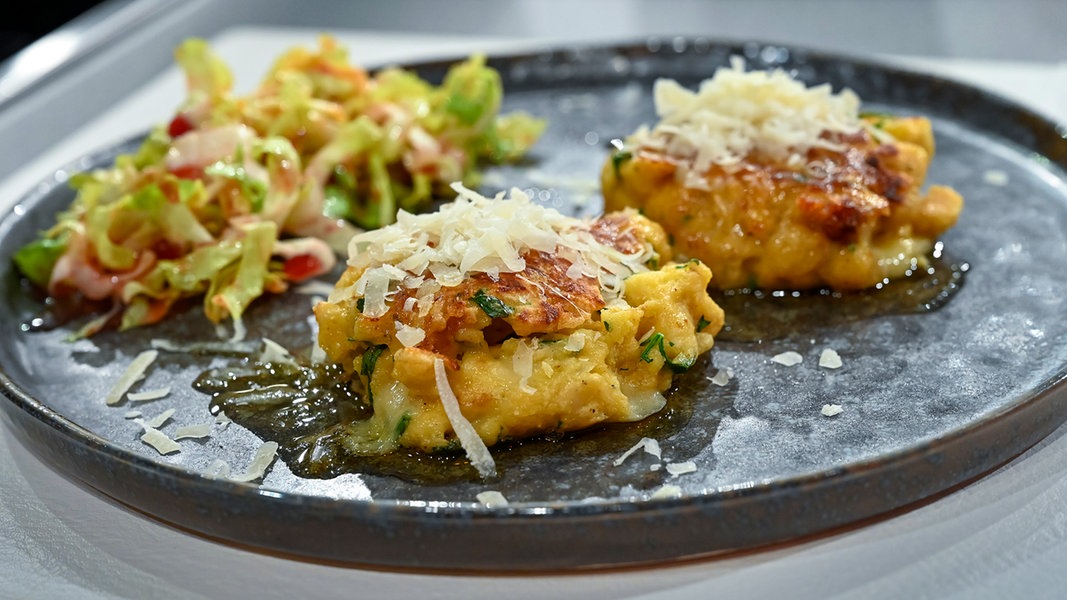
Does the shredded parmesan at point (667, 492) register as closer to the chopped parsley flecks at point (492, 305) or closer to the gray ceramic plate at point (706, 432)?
the gray ceramic plate at point (706, 432)

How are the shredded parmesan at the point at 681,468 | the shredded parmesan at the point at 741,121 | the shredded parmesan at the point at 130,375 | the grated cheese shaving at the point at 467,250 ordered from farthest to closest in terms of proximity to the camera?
the shredded parmesan at the point at 741,121
the shredded parmesan at the point at 130,375
the grated cheese shaving at the point at 467,250
the shredded parmesan at the point at 681,468

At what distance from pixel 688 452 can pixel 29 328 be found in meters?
1.87

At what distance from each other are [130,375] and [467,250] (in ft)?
3.15

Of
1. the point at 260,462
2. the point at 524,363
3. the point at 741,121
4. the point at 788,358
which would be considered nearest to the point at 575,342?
the point at 524,363

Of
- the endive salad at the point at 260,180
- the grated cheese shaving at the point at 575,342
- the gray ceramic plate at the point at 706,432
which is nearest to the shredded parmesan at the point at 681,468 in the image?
the gray ceramic plate at the point at 706,432

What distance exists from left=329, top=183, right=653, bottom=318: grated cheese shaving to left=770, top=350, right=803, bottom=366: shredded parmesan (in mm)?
378

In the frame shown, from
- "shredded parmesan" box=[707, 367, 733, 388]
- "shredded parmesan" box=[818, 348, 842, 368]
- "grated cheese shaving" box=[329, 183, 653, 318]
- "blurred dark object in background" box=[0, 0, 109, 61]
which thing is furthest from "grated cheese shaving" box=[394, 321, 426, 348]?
"blurred dark object in background" box=[0, 0, 109, 61]

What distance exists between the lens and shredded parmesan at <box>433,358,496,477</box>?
231cm

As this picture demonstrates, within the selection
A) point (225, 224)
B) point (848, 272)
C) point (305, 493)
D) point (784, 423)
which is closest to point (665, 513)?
point (784, 423)

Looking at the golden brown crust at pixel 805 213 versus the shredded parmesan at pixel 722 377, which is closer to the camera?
the shredded parmesan at pixel 722 377

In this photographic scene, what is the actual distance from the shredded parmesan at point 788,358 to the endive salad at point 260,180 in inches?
53.6

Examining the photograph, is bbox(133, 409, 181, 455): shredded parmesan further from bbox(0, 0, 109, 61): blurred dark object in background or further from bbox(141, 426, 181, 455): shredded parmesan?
bbox(0, 0, 109, 61): blurred dark object in background

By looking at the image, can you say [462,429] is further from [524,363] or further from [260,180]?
[260,180]

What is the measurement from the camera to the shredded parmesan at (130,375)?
8.98 feet
